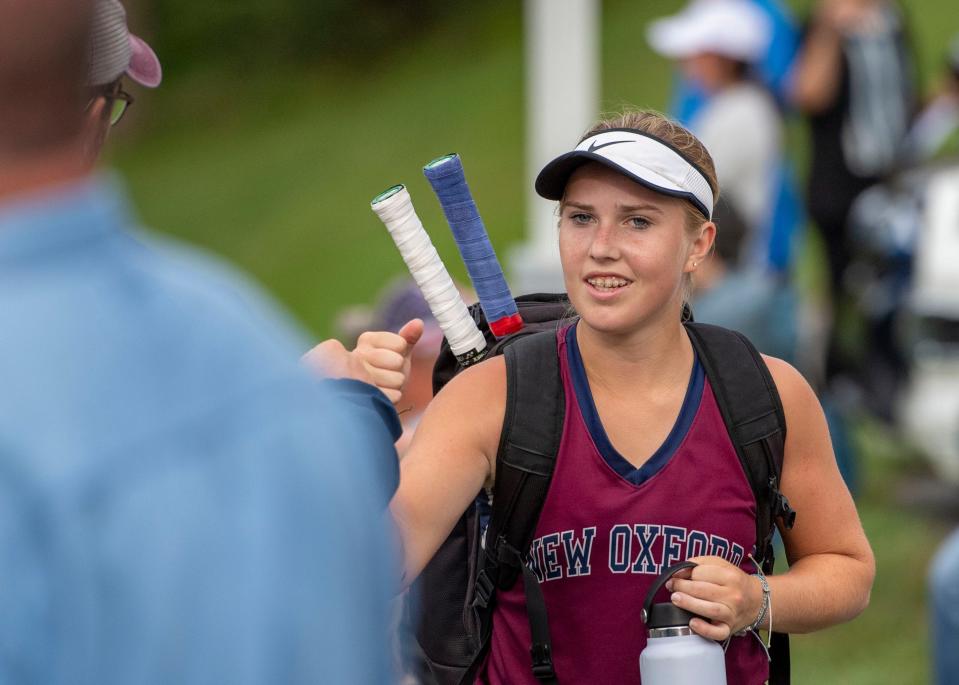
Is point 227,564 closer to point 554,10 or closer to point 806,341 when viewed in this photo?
point 554,10

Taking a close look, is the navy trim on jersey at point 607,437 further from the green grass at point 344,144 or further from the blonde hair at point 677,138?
the green grass at point 344,144

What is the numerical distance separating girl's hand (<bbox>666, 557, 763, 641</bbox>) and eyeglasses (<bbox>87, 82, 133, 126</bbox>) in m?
1.15

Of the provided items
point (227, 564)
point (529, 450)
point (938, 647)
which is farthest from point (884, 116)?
point (227, 564)

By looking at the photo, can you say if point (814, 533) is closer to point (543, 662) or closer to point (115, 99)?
point (543, 662)

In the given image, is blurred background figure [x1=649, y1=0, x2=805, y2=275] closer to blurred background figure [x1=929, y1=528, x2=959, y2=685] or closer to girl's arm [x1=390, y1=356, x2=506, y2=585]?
blurred background figure [x1=929, y1=528, x2=959, y2=685]

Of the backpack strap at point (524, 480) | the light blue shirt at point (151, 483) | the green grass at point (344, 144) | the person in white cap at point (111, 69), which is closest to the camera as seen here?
the light blue shirt at point (151, 483)

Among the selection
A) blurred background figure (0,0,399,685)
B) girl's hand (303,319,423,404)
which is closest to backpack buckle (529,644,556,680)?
girl's hand (303,319,423,404)

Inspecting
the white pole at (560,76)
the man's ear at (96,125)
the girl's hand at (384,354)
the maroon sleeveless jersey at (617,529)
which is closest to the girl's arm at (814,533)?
the maroon sleeveless jersey at (617,529)

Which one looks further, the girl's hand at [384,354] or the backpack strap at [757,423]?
the backpack strap at [757,423]

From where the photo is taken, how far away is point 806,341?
402 inches

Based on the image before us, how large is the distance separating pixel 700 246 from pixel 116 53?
128 cm

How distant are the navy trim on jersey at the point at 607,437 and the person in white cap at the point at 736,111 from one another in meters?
4.31

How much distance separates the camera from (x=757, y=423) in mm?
2809

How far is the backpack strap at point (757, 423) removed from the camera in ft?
9.20
